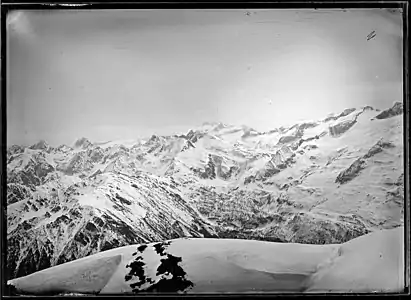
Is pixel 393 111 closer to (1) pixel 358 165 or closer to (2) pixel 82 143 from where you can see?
(1) pixel 358 165

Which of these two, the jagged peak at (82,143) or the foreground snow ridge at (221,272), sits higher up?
the jagged peak at (82,143)

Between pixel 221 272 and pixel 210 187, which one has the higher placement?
pixel 210 187

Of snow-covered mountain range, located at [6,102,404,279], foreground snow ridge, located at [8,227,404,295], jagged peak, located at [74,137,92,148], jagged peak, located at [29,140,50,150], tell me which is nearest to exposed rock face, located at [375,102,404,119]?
snow-covered mountain range, located at [6,102,404,279]

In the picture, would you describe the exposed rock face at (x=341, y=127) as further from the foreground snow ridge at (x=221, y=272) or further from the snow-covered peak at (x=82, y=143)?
the snow-covered peak at (x=82, y=143)

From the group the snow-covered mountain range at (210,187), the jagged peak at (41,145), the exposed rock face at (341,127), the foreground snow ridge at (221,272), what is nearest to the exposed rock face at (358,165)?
the snow-covered mountain range at (210,187)

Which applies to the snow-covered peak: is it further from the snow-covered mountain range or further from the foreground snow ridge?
the foreground snow ridge

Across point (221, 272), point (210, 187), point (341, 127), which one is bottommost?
point (221, 272)

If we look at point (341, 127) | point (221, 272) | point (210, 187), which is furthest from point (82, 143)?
point (341, 127)
